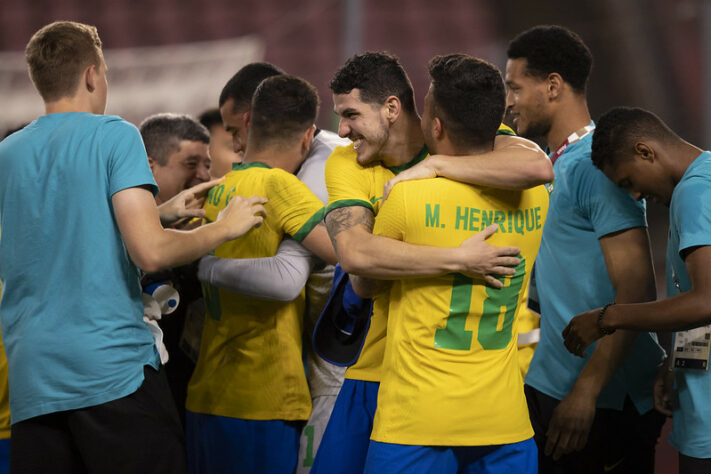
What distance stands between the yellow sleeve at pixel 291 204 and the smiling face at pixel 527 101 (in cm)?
113

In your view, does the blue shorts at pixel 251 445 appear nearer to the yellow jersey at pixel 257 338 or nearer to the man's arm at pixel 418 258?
the yellow jersey at pixel 257 338

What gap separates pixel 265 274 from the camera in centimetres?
294

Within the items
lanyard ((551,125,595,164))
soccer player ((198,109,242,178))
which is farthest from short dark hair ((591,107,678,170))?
soccer player ((198,109,242,178))

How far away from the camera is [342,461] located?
2.57 meters

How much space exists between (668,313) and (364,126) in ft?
3.71

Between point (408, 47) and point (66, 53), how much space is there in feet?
38.5

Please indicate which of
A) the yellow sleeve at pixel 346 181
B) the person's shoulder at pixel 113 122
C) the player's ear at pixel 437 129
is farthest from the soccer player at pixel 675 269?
the person's shoulder at pixel 113 122

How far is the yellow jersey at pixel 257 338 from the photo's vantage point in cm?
306

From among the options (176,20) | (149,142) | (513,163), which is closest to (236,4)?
(176,20)

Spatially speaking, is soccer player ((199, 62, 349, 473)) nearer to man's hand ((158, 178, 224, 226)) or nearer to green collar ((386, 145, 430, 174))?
man's hand ((158, 178, 224, 226))

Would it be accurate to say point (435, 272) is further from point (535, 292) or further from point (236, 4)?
point (236, 4)

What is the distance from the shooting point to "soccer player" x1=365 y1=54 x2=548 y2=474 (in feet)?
7.56

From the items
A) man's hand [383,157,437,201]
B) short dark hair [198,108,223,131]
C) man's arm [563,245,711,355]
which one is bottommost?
man's arm [563,245,711,355]

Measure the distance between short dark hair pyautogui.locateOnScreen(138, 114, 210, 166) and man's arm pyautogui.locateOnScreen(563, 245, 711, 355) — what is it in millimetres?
2128
